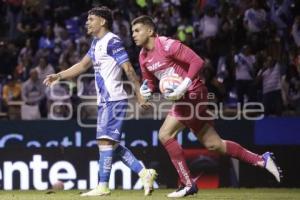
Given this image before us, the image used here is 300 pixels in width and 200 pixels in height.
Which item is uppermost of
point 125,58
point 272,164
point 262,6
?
point 262,6

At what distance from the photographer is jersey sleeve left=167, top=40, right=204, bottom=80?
34.9 feet

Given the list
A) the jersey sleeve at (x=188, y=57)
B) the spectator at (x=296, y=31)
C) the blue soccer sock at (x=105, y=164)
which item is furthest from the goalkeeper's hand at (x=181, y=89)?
the spectator at (x=296, y=31)

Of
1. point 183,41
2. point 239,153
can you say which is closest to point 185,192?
point 239,153

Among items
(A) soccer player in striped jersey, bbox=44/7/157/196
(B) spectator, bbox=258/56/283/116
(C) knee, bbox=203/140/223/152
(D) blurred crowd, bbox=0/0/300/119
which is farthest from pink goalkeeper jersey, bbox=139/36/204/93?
(B) spectator, bbox=258/56/283/116

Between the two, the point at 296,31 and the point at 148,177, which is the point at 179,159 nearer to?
the point at 148,177

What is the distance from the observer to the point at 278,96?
17.0 m

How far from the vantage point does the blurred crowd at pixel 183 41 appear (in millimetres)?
17078

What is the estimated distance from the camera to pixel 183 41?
18.6 m

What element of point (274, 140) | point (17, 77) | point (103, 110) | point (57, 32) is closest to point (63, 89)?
point (17, 77)

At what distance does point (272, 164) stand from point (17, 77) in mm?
8365

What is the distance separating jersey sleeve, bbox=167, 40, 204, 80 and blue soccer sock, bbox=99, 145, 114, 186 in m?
1.57

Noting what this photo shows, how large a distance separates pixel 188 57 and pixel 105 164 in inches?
73.5

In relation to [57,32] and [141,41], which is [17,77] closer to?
[57,32]

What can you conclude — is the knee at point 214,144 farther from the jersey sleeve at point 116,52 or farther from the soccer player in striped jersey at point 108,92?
the jersey sleeve at point 116,52
